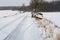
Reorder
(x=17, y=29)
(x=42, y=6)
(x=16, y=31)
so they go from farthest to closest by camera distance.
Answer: (x=42, y=6) < (x=17, y=29) < (x=16, y=31)

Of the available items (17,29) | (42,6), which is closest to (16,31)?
(17,29)

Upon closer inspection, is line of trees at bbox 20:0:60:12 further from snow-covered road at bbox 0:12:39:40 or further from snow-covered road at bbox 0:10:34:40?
snow-covered road at bbox 0:12:39:40

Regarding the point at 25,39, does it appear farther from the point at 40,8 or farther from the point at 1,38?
the point at 40,8

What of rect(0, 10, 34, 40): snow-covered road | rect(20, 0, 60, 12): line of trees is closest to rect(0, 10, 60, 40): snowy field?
rect(0, 10, 34, 40): snow-covered road

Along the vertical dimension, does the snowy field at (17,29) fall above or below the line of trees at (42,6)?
above

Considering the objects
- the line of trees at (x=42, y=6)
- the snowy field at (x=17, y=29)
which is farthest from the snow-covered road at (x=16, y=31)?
the line of trees at (x=42, y=6)

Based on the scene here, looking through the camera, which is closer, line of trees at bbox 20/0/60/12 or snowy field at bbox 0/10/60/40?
snowy field at bbox 0/10/60/40

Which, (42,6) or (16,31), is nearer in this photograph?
(16,31)

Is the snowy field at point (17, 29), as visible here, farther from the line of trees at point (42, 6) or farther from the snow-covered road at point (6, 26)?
the line of trees at point (42, 6)

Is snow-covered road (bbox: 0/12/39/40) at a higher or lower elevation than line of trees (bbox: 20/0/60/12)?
higher

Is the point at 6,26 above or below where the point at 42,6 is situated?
above

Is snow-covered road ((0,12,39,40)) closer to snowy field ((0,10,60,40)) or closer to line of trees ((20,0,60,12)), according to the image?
snowy field ((0,10,60,40))

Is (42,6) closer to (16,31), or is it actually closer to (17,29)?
(17,29)

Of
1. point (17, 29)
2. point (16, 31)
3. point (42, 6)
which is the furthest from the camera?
point (42, 6)
